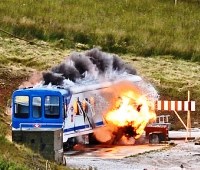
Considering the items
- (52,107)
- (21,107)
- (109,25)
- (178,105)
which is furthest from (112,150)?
(109,25)

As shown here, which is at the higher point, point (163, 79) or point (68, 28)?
point (68, 28)

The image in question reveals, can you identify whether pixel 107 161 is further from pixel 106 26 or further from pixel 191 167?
pixel 106 26

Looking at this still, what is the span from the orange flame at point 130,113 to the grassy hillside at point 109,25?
13310mm

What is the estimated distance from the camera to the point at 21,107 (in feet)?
95.3

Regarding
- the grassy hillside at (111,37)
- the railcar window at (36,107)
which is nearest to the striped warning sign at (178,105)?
the grassy hillside at (111,37)

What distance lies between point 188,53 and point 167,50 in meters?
1.06

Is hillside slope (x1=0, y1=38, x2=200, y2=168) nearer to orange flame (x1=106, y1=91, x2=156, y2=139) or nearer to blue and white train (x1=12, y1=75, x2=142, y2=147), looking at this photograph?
orange flame (x1=106, y1=91, x2=156, y2=139)

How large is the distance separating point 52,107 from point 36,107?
0.53 meters

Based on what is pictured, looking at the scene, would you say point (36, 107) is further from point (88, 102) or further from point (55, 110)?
point (88, 102)

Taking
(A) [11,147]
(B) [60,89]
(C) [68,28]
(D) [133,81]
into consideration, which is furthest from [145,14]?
(A) [11,147]

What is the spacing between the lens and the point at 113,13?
5184 cm

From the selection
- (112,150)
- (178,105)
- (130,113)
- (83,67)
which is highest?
(83,67)

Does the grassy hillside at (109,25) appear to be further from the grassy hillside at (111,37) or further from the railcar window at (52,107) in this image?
the railcar window at (52,107)

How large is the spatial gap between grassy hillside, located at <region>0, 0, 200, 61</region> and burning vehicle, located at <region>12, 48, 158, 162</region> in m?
11.5
